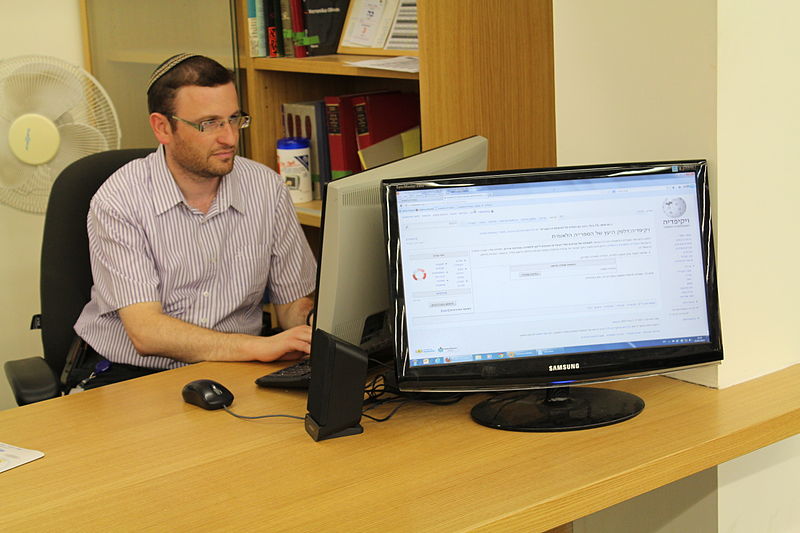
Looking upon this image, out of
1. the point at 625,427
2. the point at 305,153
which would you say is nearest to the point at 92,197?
the point at 305,153

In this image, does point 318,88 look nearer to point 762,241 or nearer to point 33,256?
point 33,256

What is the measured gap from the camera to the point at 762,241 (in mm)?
1525

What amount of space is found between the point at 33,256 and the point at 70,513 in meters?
2.22

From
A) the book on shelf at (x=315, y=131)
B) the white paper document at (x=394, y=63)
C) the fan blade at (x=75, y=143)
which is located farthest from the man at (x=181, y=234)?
the book on shelf at (x=315, y=131)

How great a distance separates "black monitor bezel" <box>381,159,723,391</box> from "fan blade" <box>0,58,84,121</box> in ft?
5.38

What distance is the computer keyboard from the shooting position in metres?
1.59

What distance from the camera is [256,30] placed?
3016mm

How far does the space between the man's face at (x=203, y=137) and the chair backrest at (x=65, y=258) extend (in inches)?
7.8

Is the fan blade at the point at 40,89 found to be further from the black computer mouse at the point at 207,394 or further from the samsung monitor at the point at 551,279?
the samsung monitor at the point at 551,279

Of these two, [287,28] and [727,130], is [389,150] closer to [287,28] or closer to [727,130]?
[287,28]

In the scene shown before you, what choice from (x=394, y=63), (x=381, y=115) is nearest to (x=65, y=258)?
(x=394, y=63)

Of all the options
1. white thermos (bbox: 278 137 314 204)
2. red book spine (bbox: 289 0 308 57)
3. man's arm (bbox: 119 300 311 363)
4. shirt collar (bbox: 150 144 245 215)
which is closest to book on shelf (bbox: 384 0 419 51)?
red book spine (bbox: 289 0 308 57)

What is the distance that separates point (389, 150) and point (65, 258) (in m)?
1.01

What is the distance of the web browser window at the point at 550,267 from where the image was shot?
4.47 feet
